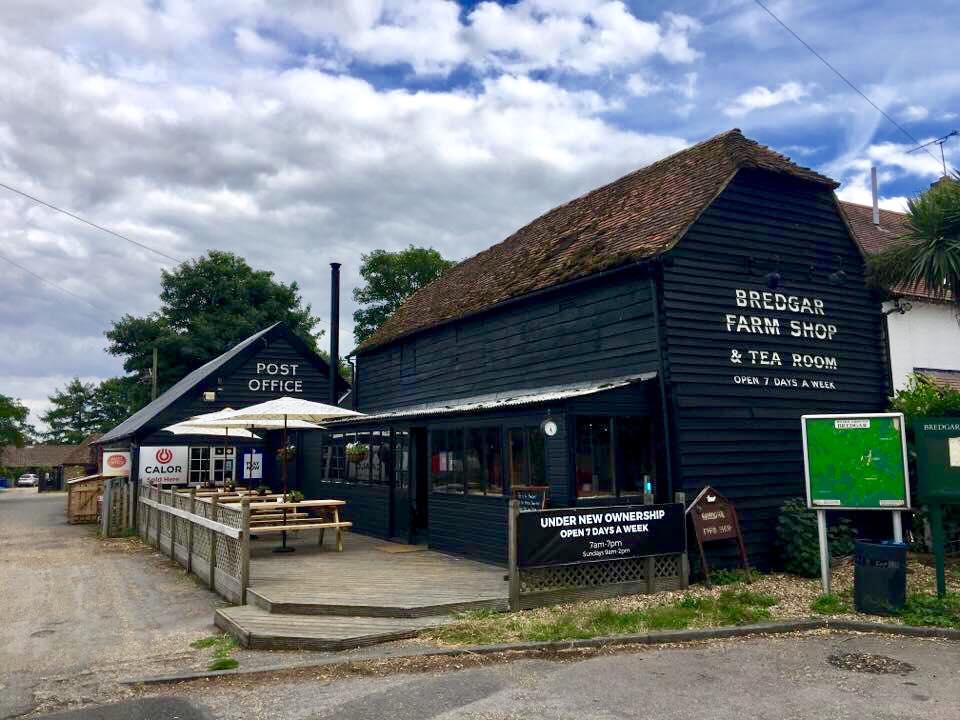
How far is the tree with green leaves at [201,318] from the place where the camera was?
4109cm

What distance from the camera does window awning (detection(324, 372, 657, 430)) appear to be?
10.9 metres

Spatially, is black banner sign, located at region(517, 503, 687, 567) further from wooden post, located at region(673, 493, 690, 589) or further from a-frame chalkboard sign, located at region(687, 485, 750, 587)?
a-frame chalkboard sign, located at region(687, 485, 750, 587)

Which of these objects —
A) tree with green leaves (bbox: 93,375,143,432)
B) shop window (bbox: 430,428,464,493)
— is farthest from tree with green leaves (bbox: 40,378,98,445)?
shop window (bbox: 430,428,464,493)

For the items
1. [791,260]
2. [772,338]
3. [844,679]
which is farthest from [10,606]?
[791,260]

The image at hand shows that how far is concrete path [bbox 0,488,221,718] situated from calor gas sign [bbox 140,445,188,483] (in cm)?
637

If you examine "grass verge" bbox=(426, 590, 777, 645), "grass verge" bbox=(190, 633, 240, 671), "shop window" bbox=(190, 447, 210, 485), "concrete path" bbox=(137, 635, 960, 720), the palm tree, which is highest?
the palm tree

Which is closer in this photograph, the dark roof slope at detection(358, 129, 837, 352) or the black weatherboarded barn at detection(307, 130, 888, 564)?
the black weatherboarded barn at detection(307, 130, 888, 564)

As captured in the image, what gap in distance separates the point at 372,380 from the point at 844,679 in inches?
644

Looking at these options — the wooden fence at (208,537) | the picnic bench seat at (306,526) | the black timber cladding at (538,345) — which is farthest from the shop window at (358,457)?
the wooden fence at (208,537)

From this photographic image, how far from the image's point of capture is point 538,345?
→ 1392cm

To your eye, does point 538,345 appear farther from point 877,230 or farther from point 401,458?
point 877,230

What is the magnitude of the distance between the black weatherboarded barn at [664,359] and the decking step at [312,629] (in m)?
3.45

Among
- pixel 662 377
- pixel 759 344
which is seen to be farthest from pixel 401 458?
pixel 759 344

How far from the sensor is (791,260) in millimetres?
12938
